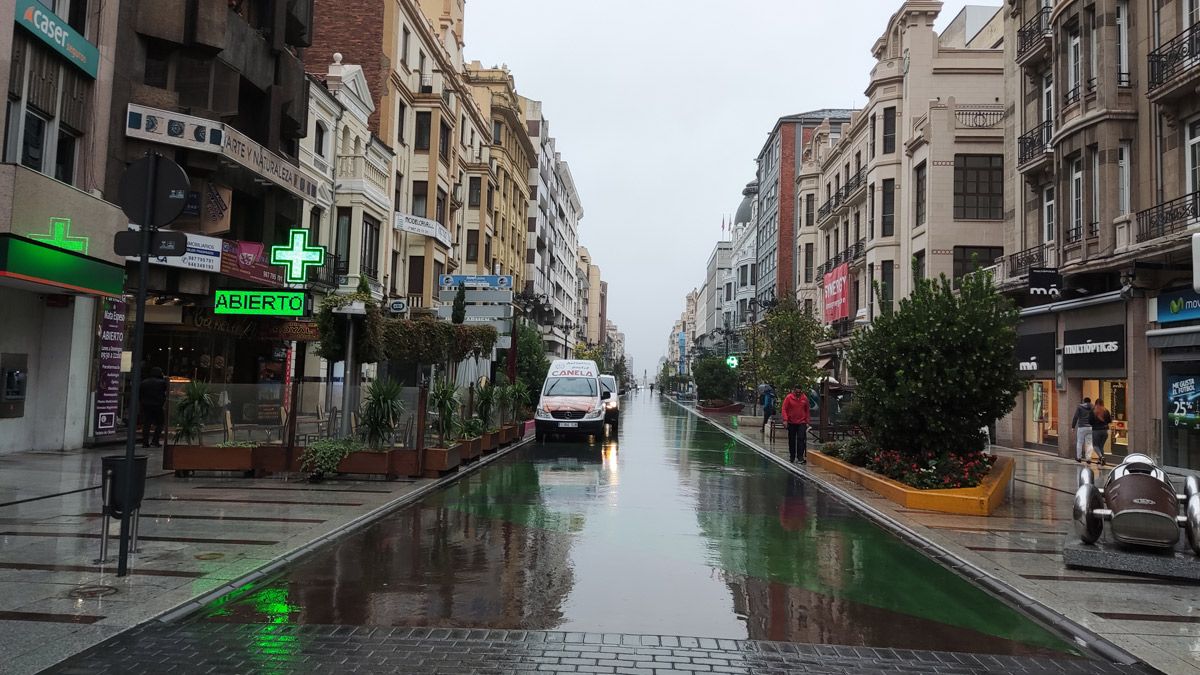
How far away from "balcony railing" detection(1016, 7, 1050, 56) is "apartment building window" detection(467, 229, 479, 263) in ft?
100

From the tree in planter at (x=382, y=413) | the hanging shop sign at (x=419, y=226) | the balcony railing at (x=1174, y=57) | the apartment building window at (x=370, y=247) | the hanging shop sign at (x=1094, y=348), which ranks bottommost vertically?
the tree in planter at (x=382, y=413)

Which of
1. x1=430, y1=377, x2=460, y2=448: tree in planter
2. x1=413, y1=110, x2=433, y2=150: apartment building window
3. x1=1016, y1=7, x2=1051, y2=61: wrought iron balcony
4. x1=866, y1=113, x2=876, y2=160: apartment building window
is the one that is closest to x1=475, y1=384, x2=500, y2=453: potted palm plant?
x1=430, y1=377, x2=460, y2=448: tree in planter

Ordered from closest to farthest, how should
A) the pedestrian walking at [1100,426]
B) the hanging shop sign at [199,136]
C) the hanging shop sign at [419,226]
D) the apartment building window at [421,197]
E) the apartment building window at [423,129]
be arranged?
the hanging shop sign at [199,136] < the pedestrian walking at [1100,426] < the hanging shop sign at [419,226] < the apartment building window at [423,129] < the apartment building window at [421,197]

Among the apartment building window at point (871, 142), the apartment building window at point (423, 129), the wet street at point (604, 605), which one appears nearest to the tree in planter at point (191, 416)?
the wet street at point (604, 605)

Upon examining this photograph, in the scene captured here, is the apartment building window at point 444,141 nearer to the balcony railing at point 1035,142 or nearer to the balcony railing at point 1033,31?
the balcony railing at point 1033,31

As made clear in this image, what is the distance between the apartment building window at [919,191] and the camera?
34.2 meters

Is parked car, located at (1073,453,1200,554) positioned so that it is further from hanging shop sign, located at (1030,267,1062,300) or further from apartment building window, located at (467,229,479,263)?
apartment building window, located at (467,229,479,263)

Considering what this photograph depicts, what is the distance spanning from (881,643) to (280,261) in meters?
16.9

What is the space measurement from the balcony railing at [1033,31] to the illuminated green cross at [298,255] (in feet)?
66.9

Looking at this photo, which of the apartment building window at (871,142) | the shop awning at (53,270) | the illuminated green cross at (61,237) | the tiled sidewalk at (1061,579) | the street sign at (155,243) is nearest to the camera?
the tiled sidewalk at (1061,579)

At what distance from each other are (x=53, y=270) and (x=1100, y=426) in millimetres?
22541

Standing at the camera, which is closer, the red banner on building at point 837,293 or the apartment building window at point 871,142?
the apartment building window at point 871,142

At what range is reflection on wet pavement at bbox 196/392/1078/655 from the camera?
19.7 ft

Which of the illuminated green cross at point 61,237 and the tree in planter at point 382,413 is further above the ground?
the illuminated green cross at point 61,237
